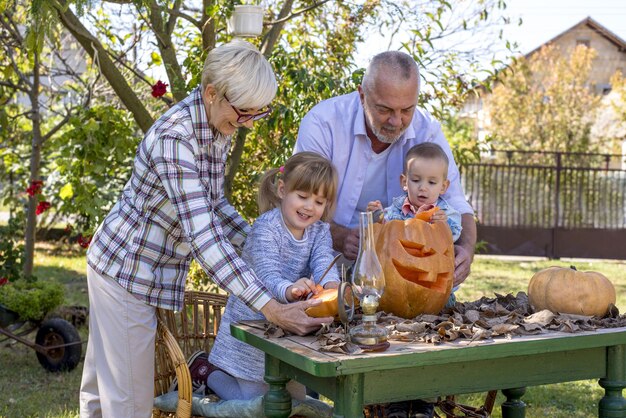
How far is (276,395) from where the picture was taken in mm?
2898

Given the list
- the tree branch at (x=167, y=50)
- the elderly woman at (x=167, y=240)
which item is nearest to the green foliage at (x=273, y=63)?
the tree branch at (x=167, y=50)

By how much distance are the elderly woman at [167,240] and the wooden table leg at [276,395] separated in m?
0.16

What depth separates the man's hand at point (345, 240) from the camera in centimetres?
368

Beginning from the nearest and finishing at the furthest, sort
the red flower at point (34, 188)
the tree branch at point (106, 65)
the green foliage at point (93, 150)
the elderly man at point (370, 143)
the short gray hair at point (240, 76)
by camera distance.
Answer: the short gray hair at point (240, 76), the elderly man at point (370, 143), the tree branch at point (106, 65), the green foliage at point (93, 150), the red flower at point (34, 188)

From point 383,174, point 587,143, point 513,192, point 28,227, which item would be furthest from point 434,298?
point 587,143

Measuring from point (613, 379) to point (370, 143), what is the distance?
5.06 feet

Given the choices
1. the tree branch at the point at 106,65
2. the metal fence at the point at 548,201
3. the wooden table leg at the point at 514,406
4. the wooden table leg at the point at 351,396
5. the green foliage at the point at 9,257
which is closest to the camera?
the wooden table leg at the point at 351,396

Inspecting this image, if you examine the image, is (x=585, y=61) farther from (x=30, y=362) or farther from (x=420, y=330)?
(x=420, y=330)

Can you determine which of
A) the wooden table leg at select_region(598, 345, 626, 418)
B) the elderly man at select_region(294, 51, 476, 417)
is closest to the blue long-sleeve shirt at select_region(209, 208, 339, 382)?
the elderly man at select_region(294, 51, 476, 417)

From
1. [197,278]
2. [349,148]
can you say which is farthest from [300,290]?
[197,278]

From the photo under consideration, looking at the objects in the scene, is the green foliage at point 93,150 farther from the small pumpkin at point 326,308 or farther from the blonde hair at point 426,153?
the small pumpkin at point 326,308

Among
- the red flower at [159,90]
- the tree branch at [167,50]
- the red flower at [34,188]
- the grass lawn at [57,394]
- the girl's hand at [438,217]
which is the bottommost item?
the grass lawn at [57,394]

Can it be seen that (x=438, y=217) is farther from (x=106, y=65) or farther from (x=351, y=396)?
(x=106, y=65)

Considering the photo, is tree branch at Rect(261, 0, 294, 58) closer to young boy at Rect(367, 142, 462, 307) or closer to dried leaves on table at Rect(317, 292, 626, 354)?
young boy at Rect(367, 142, 462, 307)
